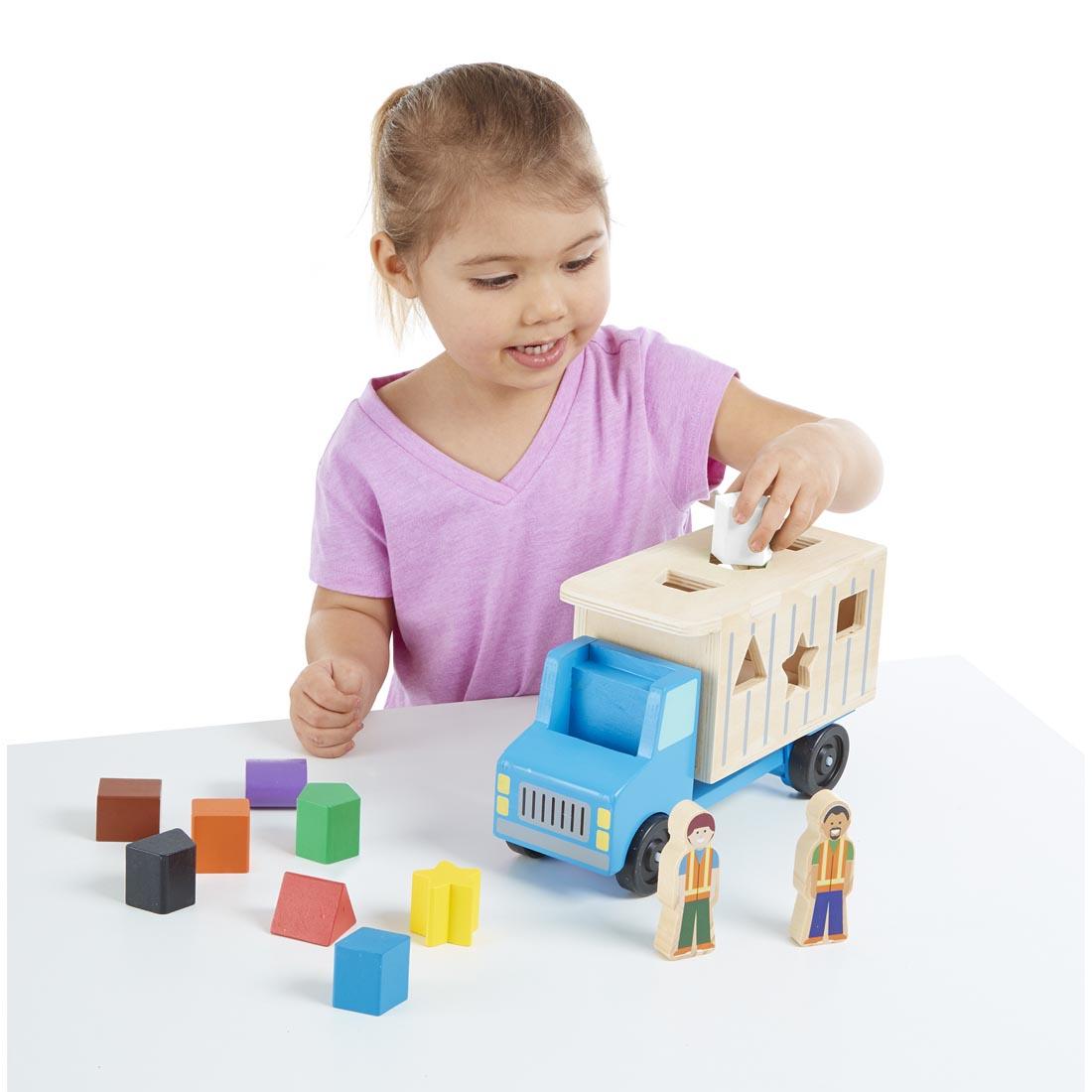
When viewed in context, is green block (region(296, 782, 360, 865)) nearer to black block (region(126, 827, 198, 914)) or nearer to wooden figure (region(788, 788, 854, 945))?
black block (region(126, 827, 198, 914))

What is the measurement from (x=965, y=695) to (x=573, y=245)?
516 mm

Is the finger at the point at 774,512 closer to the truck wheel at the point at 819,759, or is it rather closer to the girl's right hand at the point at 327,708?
the truck wheel at the point at 819,759

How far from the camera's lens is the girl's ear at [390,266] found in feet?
4.29

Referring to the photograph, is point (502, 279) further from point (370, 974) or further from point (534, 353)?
point (370, 974)

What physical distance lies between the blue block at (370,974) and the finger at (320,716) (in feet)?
1.06

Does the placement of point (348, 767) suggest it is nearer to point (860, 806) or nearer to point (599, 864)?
point (599, 864)

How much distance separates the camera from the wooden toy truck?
3.23 ft

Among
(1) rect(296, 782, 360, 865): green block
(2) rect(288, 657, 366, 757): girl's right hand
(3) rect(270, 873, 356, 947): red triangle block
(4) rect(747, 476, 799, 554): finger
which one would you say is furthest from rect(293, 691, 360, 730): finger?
(4) rect(747, 476, 799, 554): finger

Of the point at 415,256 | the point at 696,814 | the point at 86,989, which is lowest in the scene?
the point at 86,989

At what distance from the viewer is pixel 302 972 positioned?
36.0 inches

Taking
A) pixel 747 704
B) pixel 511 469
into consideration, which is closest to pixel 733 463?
pixel 511 469

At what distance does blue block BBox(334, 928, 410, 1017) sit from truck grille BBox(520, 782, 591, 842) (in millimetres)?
143

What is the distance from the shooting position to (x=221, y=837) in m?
1.03

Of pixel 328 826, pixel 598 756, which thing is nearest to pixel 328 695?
pixel 328 826
